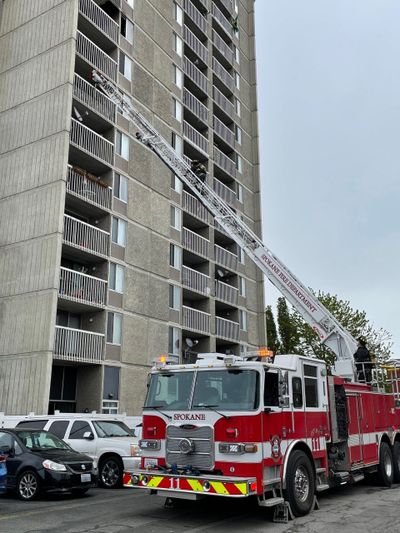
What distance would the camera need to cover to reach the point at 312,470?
9.03 meters

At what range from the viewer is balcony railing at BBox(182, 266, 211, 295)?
28102 mm

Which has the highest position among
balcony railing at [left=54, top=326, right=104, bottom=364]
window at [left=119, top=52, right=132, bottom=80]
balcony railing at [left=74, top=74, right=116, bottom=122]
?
window at [left=119, top=52, right=132, bottom=80]

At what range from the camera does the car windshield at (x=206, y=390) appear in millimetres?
8133

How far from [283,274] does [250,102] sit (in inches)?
1156

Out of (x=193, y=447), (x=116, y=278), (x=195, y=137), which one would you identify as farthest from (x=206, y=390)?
(x=195, y=137)

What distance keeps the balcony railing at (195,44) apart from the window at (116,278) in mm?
16652

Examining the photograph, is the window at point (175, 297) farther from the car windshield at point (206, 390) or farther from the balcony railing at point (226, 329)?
the car windshield at point (206, 390)

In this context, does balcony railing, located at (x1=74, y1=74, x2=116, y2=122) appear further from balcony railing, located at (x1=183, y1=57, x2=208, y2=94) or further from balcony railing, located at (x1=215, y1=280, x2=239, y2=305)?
balcony railing, located at (x1=215, y1=280, x2=239, y2=305)

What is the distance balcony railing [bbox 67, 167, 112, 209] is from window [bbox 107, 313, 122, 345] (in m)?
4.72

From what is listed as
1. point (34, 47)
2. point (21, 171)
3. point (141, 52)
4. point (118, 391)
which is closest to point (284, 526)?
point (118, 391)

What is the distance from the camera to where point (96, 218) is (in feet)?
78.3

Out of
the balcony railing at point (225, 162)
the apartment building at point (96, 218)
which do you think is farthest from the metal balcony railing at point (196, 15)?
the balcony railing at point (225, 162)

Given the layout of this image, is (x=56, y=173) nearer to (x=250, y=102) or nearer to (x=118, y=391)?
(x=118, y=391)

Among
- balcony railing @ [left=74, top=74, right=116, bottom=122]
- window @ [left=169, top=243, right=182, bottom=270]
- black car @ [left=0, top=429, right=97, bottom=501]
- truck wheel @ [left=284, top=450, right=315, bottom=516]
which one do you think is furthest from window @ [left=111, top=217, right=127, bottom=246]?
truck wheel @ [left=284, top=450, right=315, bottom=516]
